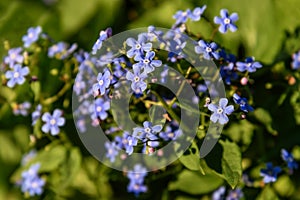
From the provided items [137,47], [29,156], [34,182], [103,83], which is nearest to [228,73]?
[137,47]

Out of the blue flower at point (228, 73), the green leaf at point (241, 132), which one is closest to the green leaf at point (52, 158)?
the green leaf at point (241, 132)

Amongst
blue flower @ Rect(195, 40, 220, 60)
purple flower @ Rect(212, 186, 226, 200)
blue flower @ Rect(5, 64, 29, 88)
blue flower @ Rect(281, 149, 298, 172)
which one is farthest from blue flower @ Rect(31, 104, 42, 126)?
blue flower @ Rect(281, 149, 298, 172)

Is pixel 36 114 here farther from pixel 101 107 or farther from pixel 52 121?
pixel 101 107

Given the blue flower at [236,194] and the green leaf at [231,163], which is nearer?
the green leaf at [231,163]

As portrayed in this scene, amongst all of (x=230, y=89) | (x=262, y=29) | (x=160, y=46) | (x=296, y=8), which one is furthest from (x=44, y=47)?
(x=296, y=8)

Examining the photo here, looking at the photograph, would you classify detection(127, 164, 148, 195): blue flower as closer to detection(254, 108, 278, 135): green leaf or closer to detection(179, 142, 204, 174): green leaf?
detection(179, 142, 204, 174): green leaf

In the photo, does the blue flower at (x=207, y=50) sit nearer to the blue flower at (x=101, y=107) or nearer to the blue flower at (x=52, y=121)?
the blue flower at (x=101, y=107)
